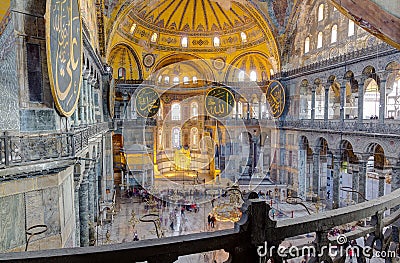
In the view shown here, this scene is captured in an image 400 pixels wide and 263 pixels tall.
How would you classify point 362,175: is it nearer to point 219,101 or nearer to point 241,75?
point 219,101

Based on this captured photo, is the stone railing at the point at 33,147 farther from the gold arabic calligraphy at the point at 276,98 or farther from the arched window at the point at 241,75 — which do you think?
the arched window at the point at 241,75

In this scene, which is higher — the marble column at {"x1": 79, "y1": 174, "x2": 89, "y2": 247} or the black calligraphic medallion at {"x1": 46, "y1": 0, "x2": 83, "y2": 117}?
the black calligraphic medallion at {"x1": 46, "y1": 0, "x2": 83, "y2": 117}

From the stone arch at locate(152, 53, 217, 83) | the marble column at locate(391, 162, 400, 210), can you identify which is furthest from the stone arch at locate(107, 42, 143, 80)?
the marble column at locate(391, 162, 400, 210)

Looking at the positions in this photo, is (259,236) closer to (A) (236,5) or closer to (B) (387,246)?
(B) (387,246)

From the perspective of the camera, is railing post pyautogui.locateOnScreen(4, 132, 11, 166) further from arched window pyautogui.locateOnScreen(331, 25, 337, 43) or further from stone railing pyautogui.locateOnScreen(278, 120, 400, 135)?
arched window pyautogui.locateOnScreen(331, 25, 337, 43)

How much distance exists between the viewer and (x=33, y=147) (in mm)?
3850

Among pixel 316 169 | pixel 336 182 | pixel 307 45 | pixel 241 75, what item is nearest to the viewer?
pixel 336 182

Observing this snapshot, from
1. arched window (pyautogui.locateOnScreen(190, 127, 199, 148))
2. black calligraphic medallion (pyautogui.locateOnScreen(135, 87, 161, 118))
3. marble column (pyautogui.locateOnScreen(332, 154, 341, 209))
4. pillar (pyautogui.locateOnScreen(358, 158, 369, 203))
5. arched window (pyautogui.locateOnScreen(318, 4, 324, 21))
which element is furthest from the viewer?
arched window (pyautogui.locateOnScreen(190, 127, 199, 148))

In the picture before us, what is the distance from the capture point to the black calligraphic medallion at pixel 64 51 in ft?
13.3

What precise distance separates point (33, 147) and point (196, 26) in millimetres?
20187

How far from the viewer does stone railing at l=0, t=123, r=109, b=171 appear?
Answer: 11.4 feet

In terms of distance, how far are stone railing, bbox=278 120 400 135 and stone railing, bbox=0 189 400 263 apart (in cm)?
1063

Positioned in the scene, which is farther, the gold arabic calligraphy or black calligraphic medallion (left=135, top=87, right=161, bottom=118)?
black calligraphic medallion (left=135, top=87, right=161, bottom=118)

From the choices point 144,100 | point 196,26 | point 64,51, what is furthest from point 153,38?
point 64,51
